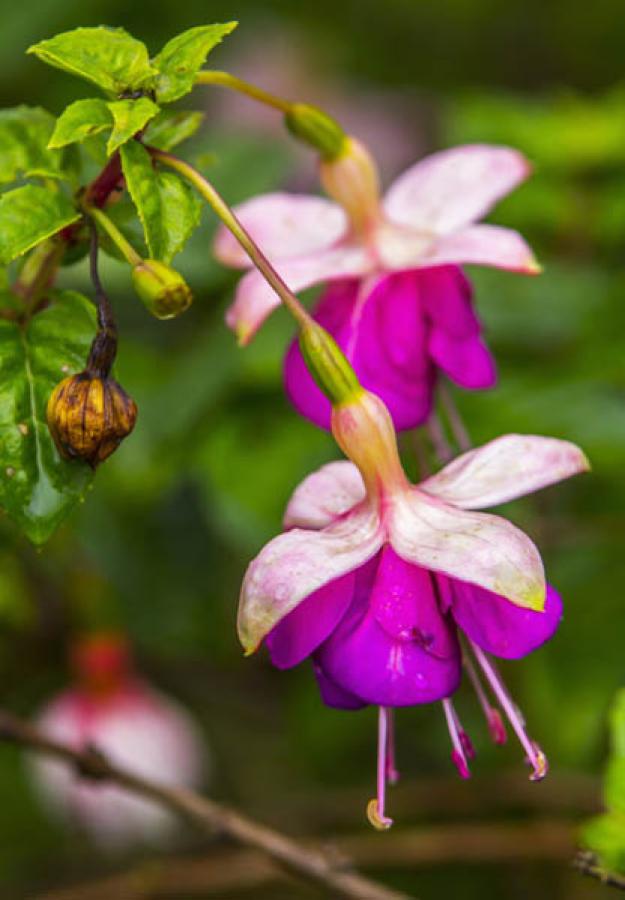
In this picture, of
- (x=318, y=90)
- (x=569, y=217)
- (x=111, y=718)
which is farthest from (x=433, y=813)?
(x=318, y=90)

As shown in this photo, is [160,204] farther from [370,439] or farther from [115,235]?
[370,439]

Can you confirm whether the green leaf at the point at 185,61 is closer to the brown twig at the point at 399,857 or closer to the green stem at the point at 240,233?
the green stem at the point at 240,233

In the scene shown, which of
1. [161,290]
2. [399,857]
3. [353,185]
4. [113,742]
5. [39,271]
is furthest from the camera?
[113,742]

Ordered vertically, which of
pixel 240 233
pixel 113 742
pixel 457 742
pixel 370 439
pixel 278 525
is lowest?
pixel 113 742

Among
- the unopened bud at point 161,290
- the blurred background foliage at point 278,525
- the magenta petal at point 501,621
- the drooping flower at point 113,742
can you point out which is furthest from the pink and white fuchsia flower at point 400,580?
the drooping flower at point 113,742

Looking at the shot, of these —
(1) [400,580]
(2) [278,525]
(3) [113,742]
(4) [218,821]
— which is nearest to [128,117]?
(1) [400,580]

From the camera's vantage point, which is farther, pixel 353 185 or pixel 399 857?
pixel 399 857
